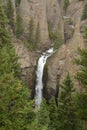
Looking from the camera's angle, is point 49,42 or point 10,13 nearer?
point 10,13

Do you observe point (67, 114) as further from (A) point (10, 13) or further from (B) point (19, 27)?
(A) point (10, 13)

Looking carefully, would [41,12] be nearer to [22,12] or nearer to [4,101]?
[22,12]

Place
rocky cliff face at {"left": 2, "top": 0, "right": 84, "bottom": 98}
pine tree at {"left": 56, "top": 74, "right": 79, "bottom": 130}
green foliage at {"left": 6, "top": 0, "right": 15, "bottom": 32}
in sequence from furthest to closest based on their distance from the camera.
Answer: green foliage at {"left": 6, "top": 0, "right": 15, "bottom": 32}, rocky cliff face at {"left": 2, "top": 0, "right": 84, "bottom": 98}, pine tree at {"left": 56, "top": 74, "right": 79, "bottom": 130}

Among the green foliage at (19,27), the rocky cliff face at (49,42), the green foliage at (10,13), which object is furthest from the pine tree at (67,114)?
the green foliage at (10,13)

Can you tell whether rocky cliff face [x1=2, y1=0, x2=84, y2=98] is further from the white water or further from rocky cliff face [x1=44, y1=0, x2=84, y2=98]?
the white water

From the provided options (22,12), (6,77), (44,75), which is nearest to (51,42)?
(22,12)

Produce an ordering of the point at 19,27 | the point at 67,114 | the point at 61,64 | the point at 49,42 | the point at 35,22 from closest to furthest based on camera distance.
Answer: the point at 67,114, the point at 61,64, the point at 19,27, the point at 35,22, the point at 49,42

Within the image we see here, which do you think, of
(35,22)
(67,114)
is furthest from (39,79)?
(67,114)

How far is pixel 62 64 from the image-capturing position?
50812mm

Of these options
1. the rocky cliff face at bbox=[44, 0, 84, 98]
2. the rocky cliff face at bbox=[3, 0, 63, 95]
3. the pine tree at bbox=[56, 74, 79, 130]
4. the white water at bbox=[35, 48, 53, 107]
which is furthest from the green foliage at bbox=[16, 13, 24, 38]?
the pine tree at bbox=[56, 74, 79, 130]

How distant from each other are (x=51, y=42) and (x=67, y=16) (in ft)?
84.0

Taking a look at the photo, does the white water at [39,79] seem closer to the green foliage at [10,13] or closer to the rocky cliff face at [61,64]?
the rocky cliff face at [61,64]

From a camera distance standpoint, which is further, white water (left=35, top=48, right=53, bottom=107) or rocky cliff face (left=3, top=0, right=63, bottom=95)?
rocky cliff face (left=3, top=0, right=63, bottom=95)

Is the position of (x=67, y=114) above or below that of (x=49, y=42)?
below
